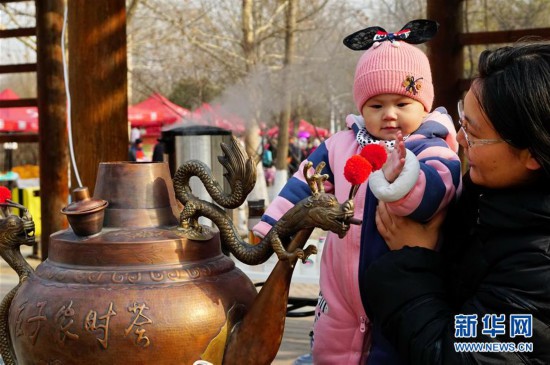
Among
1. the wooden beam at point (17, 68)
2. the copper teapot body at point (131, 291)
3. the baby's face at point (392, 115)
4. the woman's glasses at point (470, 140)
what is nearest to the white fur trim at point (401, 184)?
the woman's glasses at point (470, 140)

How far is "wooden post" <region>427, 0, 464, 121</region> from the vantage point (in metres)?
3.74

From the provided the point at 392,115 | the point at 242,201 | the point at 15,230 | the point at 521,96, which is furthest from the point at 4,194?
the point at 521,96

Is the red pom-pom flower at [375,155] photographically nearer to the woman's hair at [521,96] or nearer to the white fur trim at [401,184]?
the white fur trim at [401,184]

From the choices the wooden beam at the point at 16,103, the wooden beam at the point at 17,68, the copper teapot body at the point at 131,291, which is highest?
the wooden beam at the point at 17,68

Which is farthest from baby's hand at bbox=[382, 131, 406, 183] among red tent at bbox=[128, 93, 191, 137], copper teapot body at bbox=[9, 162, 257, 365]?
red tent at bbox=[128, 93, 191, 137]

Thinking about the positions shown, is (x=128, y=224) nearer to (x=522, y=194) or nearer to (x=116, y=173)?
(x=116, y=173)

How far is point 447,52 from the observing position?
3.77 meters

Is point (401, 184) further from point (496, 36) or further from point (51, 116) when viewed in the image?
point (51, 116)

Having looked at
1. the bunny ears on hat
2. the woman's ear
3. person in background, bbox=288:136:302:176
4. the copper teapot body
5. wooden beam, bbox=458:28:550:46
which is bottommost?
person in background, bbox=288:136:302:176

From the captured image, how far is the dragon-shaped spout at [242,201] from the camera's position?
143 centimetres

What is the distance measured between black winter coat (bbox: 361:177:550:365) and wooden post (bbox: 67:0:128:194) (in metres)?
2.14

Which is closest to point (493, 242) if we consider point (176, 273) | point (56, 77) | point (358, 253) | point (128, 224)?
point (358, 253)

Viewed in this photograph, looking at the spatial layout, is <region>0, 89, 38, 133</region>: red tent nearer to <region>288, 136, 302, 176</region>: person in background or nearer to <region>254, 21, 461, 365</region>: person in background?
<region>288, 136, 302, 176</region>: person in background

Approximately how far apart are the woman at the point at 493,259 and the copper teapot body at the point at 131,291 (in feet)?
1.18
